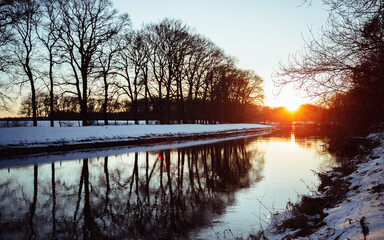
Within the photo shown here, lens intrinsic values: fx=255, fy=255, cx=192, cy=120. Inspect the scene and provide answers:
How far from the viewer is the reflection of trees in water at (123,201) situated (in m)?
5.11

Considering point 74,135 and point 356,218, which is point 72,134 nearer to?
point 74,135

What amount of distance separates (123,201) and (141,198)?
1.74ft

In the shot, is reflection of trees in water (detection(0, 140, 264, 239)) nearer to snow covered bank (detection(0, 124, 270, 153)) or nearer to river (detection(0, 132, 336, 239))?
river (detection(0, 132, 336, 239))

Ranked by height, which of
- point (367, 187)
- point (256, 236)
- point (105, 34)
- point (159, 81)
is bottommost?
point (256, 236)

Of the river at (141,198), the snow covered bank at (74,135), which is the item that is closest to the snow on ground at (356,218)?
the river at (141,198)

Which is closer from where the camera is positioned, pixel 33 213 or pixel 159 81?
pixel 33 213

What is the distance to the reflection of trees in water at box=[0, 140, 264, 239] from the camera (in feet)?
16.8

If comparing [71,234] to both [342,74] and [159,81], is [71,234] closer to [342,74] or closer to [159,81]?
[342,74]

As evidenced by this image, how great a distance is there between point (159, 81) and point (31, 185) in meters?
28.4

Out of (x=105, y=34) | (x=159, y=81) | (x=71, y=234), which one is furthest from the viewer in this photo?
(x=159, y=81)

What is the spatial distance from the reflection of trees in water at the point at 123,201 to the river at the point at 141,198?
19 millimetres

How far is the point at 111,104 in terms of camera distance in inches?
1267

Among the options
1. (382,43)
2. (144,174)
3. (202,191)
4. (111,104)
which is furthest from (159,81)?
(382,43)

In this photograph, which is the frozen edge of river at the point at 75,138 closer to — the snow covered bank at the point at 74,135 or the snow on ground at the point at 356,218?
the snow covered bank at the point at 74,135
